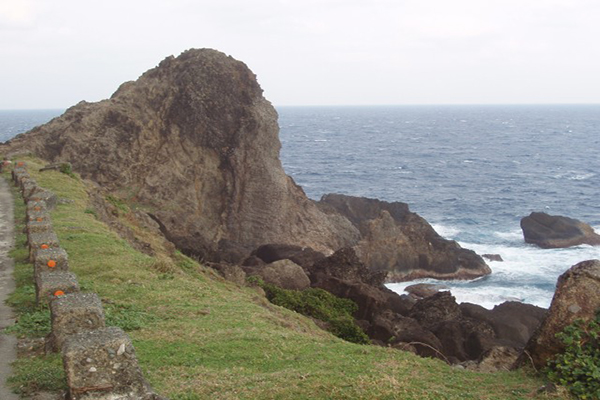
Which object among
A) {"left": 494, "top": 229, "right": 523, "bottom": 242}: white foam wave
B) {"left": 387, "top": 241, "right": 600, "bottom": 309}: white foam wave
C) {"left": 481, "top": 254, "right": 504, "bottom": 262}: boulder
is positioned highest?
{"left": 481, "top": 254, "right": 504, "bottom": 262}: boulder

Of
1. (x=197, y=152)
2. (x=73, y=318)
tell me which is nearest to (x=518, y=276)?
(x=197, y=152)

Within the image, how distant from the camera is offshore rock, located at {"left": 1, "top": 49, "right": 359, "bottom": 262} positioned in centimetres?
4759

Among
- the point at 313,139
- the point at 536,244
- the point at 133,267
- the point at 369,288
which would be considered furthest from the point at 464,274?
the point at 313,139

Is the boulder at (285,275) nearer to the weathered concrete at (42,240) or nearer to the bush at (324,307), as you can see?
the bush at (324,307)

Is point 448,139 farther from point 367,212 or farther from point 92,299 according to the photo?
point 92,299

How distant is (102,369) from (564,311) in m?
8.81

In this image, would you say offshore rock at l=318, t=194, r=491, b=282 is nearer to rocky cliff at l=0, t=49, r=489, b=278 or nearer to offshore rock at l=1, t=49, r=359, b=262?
rocky cliff at l=0, t=49, r=489, b=278

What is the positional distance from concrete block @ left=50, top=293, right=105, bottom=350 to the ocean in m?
38.0

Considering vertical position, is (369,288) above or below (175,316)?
below

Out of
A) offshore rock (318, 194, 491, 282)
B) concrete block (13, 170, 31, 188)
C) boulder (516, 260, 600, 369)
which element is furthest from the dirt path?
offshore rock (318, 194, 491, 282)

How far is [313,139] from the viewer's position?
6919 inches

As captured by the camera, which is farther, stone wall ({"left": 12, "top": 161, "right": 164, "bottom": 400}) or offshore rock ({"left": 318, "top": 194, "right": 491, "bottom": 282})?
offshore rock ({"left": 318, "top": 194, "right": 491, "bottom": 282})

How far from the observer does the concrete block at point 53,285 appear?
12.6 meters

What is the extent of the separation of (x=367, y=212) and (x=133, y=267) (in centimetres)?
4524
